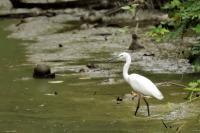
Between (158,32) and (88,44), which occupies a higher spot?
(158,32)

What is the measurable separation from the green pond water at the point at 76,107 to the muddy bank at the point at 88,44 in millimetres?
1018

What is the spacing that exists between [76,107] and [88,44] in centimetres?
727

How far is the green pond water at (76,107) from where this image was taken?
836 centimetres

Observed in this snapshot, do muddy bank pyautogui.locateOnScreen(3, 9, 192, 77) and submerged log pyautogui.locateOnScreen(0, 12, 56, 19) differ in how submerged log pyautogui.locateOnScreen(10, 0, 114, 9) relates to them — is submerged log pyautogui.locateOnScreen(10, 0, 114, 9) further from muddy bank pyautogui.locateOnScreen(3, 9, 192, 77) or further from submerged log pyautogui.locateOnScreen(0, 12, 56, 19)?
submerged log pyautogui.locateOnScreen(0, 12, 56, 19)

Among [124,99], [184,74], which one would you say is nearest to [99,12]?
[184,74]

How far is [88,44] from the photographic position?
17.0 m

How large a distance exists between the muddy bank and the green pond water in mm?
1018

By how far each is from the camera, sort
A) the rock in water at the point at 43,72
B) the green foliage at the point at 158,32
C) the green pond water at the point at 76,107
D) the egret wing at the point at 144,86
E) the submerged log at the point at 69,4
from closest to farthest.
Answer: the green foliage at the point at 158,32, the green pond water at the point at 76,107, the egret wing at the point at 144,86, the rock in water at the point at 43,72, the submerged log at the point at 69,4

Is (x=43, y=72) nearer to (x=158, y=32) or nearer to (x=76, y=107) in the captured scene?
(x=76, y=107)

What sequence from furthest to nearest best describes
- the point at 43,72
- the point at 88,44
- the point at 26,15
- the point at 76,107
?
the point at 26,15
the point at 88,44
the point at 43,72
the point at 76,107

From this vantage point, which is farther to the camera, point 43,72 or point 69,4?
point 69,4

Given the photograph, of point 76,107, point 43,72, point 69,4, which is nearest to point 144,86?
point 76,107

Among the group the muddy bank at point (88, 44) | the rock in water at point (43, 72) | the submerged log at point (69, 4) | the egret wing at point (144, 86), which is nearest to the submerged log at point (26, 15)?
the muddy bank at point (88, 44)

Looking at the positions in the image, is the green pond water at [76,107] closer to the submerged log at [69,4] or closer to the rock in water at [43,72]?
the rock in water at [43,72]
